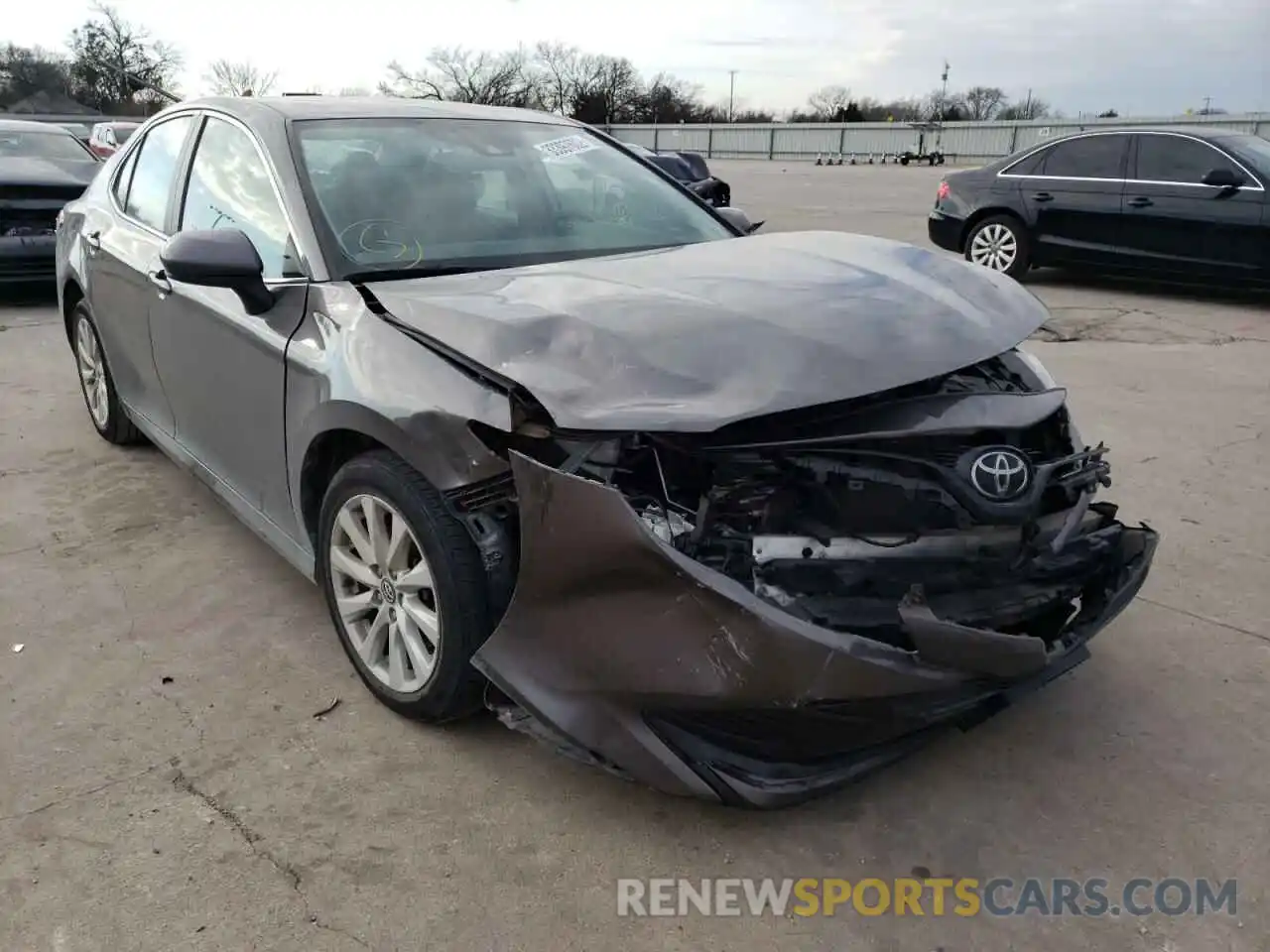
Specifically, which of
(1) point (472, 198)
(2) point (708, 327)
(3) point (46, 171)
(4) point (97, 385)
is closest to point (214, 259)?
(1) point (472, 198)

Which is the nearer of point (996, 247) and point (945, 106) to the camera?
point (996, 247)

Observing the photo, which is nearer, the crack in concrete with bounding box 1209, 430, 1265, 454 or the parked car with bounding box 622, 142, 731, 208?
the crack in concrete with bounding box 1209, 430, 1265, 454

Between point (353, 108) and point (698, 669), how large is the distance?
2448 millimetres

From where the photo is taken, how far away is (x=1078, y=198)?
30.1 ft

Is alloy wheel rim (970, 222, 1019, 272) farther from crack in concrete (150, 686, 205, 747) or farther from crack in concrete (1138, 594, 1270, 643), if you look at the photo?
crack in concrete (150, 686, 205, 747)

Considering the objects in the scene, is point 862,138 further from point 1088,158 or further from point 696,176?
point 1088,158

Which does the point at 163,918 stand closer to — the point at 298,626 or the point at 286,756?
the point at 286,756

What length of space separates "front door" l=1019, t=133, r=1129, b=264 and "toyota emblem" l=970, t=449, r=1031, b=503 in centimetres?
785

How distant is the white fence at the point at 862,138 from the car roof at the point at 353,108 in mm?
42026

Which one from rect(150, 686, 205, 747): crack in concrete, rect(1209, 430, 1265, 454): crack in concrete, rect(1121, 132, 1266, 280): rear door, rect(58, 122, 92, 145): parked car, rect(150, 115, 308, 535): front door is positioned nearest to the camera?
rect(150, 686, 205, 747): crack in concrete

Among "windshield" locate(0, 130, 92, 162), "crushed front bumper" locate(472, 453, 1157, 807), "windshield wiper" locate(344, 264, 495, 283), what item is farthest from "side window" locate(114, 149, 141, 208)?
"windshield" locate(0, 130, 92, 162)

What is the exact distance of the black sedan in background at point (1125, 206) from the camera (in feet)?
27.4

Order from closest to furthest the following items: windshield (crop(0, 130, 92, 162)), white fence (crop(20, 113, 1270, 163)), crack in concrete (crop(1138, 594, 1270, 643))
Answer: crack in concrete (crop(1138, 594, 1270, 643)), windshield (crop(0, 130, 92, 162)), white fence (crop(20, 113, 1270, 163))

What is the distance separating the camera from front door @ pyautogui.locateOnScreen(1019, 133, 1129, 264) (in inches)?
355
